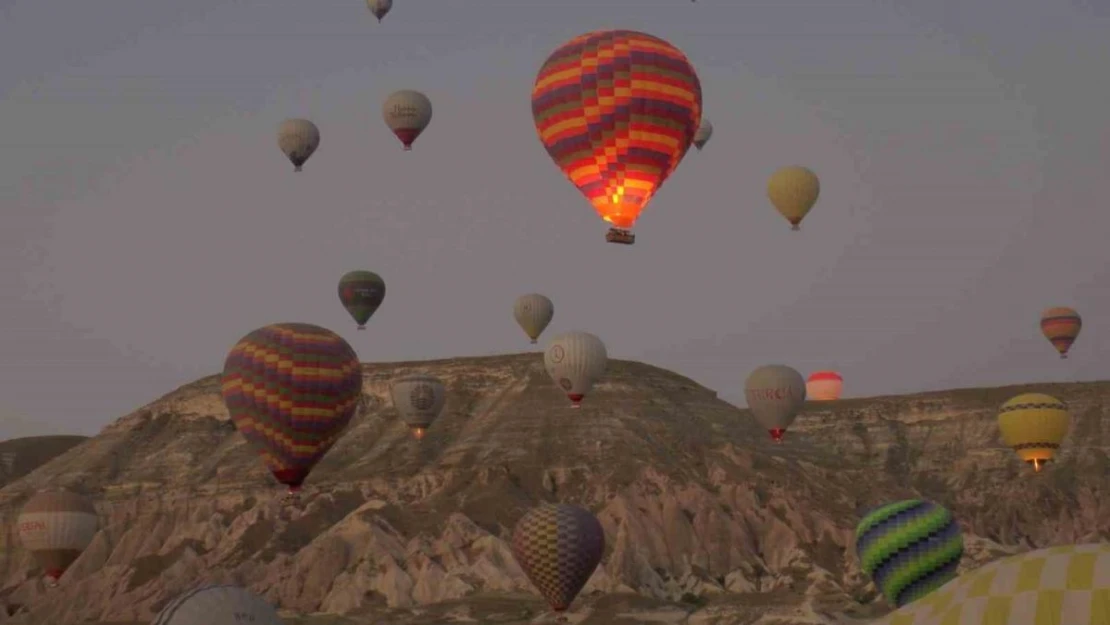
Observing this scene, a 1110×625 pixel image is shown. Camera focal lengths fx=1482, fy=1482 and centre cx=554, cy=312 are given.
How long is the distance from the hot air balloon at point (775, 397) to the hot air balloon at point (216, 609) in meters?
46.6

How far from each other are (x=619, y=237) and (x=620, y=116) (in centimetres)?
416

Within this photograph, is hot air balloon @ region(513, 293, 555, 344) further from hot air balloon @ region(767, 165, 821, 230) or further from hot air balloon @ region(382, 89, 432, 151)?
hot air balloon @ region(767, 165, 821, 230)

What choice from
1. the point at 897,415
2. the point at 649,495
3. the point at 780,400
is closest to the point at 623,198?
the point at 780,400

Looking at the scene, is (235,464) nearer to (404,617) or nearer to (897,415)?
(404,617)

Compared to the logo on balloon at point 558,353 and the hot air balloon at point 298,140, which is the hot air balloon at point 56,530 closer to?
the hot air balloon at point 298,140

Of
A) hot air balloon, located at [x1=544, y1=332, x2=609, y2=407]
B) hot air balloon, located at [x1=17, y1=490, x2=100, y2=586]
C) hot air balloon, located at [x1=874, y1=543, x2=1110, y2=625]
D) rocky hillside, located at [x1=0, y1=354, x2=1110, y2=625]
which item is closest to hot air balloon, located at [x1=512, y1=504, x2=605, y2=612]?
rocky hillside, located at [x1=0, y1=354, x2=1110, y2=625]

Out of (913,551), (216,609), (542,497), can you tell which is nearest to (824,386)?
(542,497)

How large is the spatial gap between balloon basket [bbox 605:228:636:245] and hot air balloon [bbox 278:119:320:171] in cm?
4504

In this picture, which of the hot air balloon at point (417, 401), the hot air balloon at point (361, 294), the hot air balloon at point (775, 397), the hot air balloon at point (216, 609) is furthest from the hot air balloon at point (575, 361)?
the hot air balloon at point (216, 609)

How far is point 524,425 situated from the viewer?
395ft

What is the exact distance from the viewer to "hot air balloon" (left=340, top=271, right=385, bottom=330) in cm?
9019

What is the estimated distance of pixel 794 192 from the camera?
70.8 m

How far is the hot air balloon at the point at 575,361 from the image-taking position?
79.8 m

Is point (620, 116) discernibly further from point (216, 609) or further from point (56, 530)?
point (56, 530)
